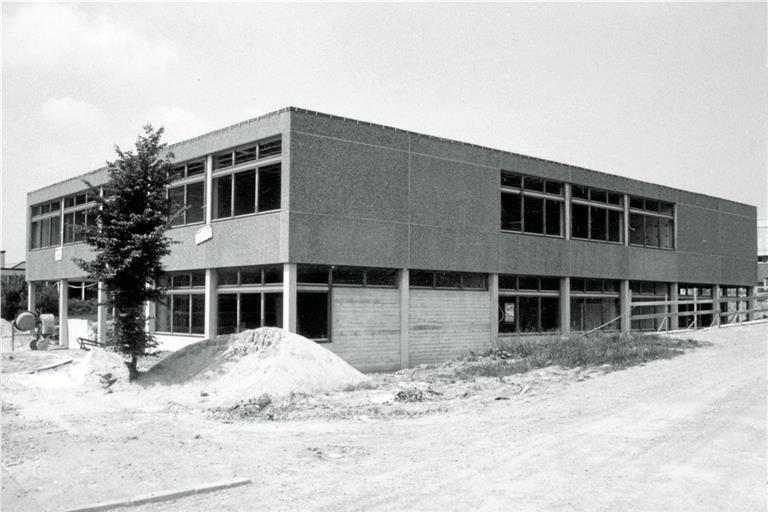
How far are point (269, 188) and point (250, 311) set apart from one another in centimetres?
354

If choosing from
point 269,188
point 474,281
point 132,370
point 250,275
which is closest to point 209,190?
point 269,188

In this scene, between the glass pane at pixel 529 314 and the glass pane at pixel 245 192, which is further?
the glass pane at pixel 529 314

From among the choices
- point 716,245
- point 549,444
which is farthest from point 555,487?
point 716,245

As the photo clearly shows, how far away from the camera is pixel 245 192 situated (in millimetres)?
19891

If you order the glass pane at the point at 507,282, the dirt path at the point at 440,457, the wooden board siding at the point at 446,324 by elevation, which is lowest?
the dirt path at the point at 440,457

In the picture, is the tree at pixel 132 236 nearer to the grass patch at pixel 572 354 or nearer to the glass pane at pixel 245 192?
the glass pane at pixel 245 192

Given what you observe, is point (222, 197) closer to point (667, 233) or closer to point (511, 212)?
point (511, 212)

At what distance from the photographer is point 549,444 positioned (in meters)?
9.95

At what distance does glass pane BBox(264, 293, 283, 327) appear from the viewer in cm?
1869

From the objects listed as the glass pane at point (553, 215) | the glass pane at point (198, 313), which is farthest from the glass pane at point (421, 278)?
the glass pane at point (198, 313)

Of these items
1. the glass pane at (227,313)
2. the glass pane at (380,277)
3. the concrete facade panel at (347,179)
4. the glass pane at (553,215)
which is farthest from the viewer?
the glass pane at (553,215)

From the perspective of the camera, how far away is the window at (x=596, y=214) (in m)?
27.0

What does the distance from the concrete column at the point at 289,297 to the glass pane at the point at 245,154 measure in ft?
12.1

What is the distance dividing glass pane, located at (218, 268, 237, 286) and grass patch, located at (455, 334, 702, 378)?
7.09 metres
